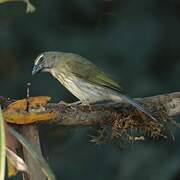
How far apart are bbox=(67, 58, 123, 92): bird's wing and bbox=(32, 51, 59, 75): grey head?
0.56 feet

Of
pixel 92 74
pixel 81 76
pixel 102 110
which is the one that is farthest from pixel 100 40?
pixel 102 110

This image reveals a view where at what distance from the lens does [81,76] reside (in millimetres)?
5875

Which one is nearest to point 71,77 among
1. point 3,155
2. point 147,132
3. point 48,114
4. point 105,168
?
point 105,168

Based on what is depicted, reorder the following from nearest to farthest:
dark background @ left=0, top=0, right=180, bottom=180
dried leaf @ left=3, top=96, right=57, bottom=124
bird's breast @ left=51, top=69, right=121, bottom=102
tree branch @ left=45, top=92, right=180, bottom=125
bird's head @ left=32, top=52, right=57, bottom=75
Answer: dried leaf @ left=3, top=96, right=57, bottom=124, tree branch @ left=45, top=92, right=180, bottom=125, bird's breast @ left=51, top=69, right=121, bottom=102, bird's head @ left=32, top=52, right=57, bottom=75, dark background @ left=0, top=0, right=180, bottom=180

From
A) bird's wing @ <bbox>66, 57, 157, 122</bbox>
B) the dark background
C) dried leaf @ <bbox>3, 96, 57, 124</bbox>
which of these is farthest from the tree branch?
the dark background

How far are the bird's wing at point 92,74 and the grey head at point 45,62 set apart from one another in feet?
0.56

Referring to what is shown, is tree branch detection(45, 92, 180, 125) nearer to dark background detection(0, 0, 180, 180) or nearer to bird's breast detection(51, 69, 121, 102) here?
bird's breast detection(51, 69, 121, 102)

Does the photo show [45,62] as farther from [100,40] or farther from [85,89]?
[100,40]

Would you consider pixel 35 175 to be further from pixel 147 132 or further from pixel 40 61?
pixel 40 61

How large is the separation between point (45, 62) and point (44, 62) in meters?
0.02

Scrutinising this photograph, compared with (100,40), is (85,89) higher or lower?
lower

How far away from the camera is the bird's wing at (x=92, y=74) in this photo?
215 inches

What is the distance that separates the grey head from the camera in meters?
5.85

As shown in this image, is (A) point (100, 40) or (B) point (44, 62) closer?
(B) point (44, 62)
